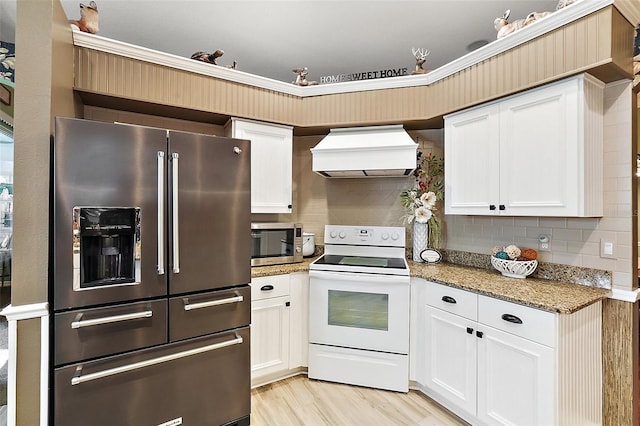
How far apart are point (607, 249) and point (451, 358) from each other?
3.73 feet

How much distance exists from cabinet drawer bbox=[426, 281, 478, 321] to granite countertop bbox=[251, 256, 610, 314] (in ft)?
0.14

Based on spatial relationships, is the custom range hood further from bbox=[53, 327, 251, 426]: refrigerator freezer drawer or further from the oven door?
bbox=[53, 327, 251, 426]: refrigerator freezer drawer

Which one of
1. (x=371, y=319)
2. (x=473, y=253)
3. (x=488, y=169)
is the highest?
(x=488, y=169)

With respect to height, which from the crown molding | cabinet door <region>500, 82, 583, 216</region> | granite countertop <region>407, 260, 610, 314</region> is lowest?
granite countertop <region>407, 260, 610, 314</region>

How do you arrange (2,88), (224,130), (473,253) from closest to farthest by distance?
1. (2,88)
2. (473,253)
3. (224,130)

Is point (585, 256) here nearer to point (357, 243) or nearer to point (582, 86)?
point (582, 86)

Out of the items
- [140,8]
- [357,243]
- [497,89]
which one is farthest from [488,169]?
[140,8]

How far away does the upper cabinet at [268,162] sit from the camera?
2.69 m

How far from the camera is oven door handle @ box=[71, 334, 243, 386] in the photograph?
1539 millimetres

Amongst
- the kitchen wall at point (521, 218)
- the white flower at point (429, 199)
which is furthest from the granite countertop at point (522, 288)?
the white flower at point (429, 199)

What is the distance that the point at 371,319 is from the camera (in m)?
2.46

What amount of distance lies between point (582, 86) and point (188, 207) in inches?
90.3

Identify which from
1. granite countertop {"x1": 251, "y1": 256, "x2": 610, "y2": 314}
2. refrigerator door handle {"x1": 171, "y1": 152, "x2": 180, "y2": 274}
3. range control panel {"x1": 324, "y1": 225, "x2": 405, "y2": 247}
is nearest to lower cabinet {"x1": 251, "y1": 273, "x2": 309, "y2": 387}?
granite countertop {"x1": 251, "y1": 256, "x2": 610, "y2": 314}

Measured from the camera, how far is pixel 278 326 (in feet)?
8.20
